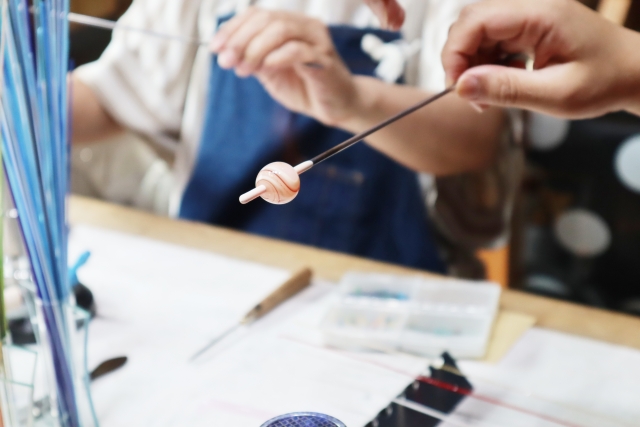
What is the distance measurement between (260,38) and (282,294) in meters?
0.22

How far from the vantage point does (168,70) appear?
0.92 metres

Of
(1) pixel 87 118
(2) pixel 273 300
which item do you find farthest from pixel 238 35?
(1) pixel 87 118

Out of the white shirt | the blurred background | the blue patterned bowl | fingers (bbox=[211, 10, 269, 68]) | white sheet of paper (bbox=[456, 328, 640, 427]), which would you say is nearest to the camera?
the blue patterned bowl

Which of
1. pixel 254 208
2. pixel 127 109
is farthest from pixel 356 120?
pixel 127 109

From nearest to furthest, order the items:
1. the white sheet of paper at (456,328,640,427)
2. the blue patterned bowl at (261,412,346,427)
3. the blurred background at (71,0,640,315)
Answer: the blue patterned bowl at (261,412,346,427) → the white sheet of paper at (456,328,640,427) → the blurred background at (71,0,640,315)

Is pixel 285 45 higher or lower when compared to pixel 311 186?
higher

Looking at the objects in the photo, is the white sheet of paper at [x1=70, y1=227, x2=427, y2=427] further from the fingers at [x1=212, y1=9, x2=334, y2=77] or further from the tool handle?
the fingers at [x1=212, y1=9, x2=334, y2=77]

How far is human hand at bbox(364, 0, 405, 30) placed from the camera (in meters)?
0.50

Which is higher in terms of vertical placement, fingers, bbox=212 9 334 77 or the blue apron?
fingers, bbox=212 9 334 77

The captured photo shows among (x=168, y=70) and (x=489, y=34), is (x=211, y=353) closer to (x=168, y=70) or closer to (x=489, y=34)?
(x=489, y=34)

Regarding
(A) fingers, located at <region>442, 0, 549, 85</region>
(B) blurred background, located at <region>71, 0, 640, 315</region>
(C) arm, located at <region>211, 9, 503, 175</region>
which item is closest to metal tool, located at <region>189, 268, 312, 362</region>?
(C) arm, located at <region>211, 9, 503, 175</region>

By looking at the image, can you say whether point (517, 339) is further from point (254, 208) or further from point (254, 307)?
point (254, 208)

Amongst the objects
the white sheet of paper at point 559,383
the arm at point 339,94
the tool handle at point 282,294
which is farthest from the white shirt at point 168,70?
the white sheet of paper at point 559,383

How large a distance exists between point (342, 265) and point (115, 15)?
1.25 feet
